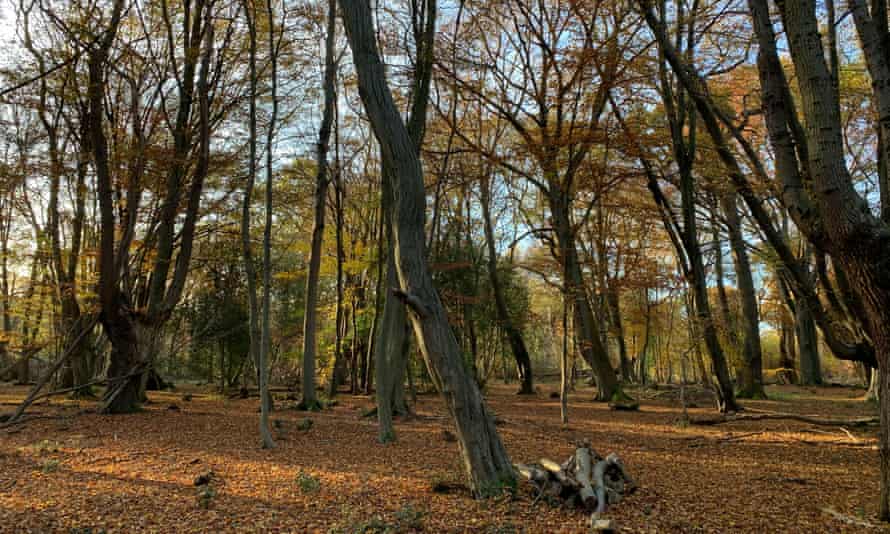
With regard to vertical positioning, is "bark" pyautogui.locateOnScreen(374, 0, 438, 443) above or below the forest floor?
above

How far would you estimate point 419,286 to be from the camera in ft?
13.9

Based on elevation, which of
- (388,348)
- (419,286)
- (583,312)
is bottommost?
(388,348)

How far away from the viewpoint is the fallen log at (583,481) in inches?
152

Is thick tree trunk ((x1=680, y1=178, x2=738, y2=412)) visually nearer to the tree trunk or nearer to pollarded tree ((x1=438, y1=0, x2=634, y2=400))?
pollarded tree ((x1=438, y1=0, x2=634, y2=400))

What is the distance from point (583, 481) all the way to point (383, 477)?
2.07 meters

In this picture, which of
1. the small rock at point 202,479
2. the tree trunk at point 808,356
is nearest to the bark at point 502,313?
the tree trunk at point 808,356

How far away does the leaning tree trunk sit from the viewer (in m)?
4.11

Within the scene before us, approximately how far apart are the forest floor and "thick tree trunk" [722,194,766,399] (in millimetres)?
3480

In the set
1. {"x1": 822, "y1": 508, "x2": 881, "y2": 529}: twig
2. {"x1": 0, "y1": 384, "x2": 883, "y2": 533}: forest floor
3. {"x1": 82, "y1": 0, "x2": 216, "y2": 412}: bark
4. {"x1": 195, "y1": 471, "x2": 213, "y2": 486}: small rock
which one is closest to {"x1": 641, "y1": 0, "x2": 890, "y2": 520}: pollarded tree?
{"x1": 822, "y1": 508, "x2": 881, "y2": 529}: twig

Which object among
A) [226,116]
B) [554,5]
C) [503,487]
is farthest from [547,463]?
[226,116]

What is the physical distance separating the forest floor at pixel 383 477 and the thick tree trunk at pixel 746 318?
137 inches

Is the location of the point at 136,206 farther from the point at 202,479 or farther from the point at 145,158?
the point at 202,479

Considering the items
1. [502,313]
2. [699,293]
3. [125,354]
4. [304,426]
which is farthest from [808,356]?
[125,354]

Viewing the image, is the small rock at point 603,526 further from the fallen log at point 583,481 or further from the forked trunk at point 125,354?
the forked trunk at point 125,354
